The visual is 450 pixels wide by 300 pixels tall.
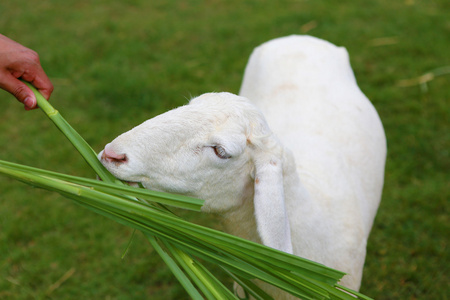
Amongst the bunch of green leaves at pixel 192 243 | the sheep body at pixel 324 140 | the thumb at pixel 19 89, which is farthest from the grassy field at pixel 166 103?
the bunch of green leaves at pixel 192 243

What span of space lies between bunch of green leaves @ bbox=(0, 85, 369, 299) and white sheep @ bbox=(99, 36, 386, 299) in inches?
6.1

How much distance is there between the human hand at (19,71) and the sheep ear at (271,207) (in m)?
1.14

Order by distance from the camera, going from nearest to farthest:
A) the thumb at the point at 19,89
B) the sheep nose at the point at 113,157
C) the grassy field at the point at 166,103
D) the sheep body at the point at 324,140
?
1. the sheep nose at the point at 113,157
2. the thumb at the point at 19,89
3. the sheep body at the point at 324,140
4. the grassy field at the point at 166,103

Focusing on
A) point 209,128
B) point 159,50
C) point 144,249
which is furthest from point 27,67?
point 159,50

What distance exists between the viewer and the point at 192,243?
6.44 ft

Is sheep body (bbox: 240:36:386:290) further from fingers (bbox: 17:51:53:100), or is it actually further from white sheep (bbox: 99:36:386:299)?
fingers (bbox: 17:51:53:100)

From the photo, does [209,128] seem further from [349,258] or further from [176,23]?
[176,23]

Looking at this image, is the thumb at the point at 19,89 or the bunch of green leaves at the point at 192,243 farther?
the thumb at the point at 19,89

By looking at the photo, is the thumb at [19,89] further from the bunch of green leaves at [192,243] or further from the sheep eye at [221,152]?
the sheep eye at [221,152]

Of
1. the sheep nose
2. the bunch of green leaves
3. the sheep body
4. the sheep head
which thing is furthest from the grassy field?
the bunch of green leaves

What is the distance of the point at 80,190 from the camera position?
74.7 inches

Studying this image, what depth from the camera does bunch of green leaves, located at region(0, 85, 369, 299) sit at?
6.16 feet

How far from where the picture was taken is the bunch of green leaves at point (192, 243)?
6.16ft

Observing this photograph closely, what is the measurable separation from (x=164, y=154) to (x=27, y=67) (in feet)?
2.65
